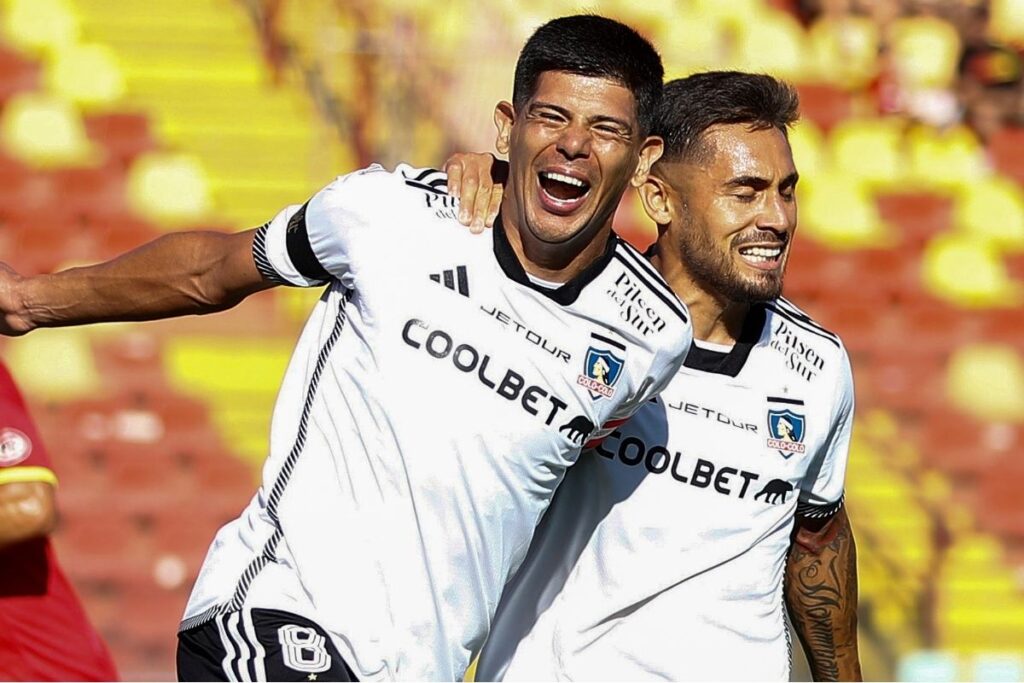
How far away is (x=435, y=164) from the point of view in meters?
8.72

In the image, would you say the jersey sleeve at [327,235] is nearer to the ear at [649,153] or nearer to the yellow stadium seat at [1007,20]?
the ear at [649,153]

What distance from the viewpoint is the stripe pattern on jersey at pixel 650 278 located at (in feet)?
9.85

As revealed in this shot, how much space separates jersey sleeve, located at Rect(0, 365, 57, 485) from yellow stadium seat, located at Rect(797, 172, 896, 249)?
596 cm

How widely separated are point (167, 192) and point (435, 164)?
156 cm

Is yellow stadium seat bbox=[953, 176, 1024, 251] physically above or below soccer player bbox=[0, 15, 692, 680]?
above

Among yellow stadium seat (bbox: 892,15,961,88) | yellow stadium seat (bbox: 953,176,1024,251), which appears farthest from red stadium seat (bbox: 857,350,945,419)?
yellow stadium seat (bbox: 892,15,961,88)

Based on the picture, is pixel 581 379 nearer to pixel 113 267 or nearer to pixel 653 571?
pixel 653 571

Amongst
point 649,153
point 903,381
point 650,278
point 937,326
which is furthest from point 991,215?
point 650,278

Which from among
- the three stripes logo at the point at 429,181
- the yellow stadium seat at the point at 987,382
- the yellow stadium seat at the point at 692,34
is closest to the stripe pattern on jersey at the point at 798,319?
the three stripes logo at the point at 429,181

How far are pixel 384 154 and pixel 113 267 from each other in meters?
5.68

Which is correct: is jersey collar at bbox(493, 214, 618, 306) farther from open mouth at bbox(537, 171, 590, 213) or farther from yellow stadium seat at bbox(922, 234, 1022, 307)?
yellow stadium seat at bbox(922, 234, 1022, 307)

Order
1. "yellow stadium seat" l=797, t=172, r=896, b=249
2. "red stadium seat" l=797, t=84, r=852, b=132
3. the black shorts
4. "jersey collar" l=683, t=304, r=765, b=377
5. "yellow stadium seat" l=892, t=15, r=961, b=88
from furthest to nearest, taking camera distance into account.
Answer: "yellow stadium seat" l=892, t=15, r=961, b=88 → "red stadium seat" l=797, t=84, r=852, b=132 → "yellow stadium seat" l=797, t=172, r=896, b=249 → "jersey collar" l=683, t=304, r=765, b=377 → the black shorts

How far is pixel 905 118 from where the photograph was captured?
383 inches

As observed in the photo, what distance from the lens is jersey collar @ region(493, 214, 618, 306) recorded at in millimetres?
2859
